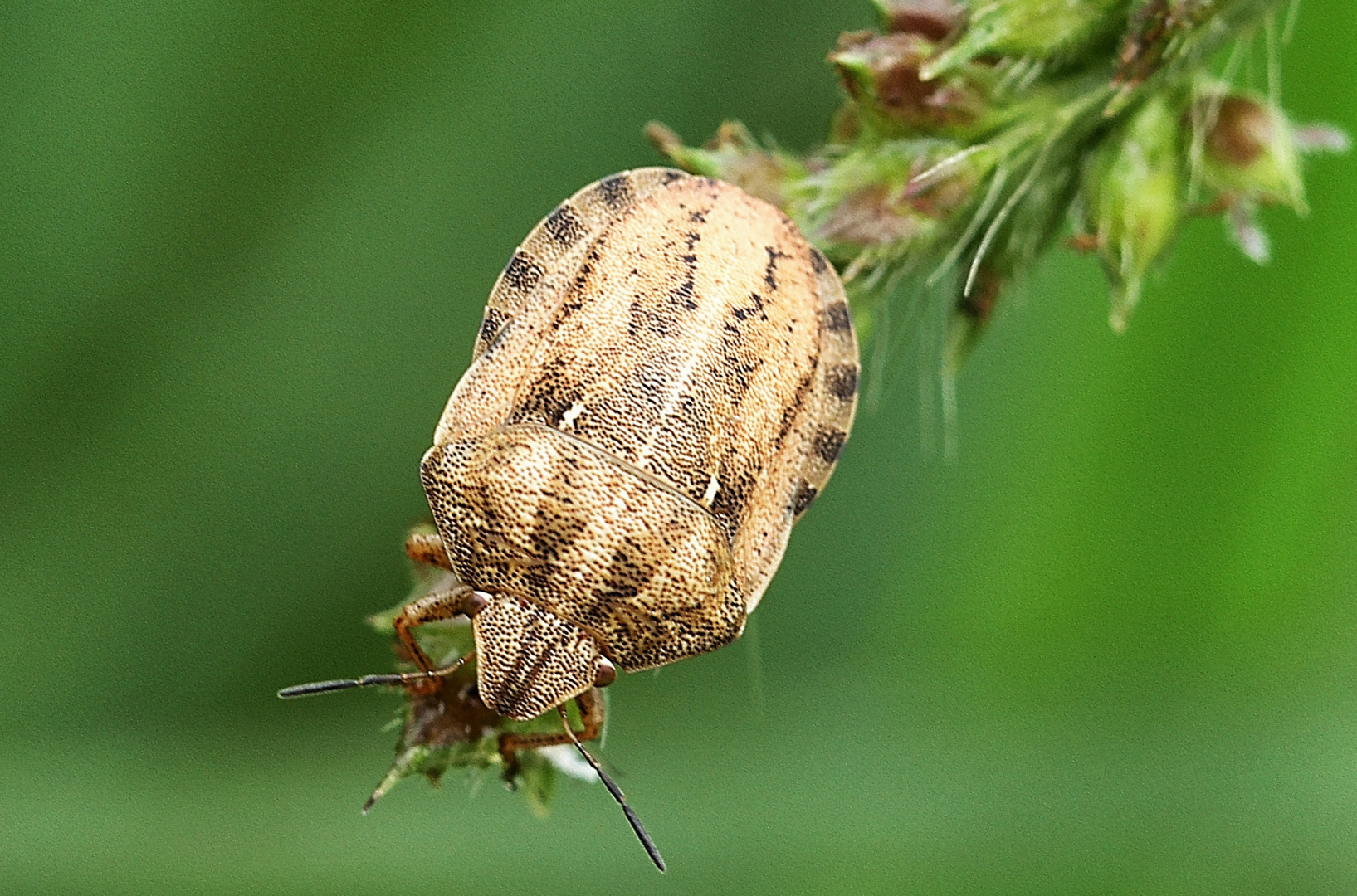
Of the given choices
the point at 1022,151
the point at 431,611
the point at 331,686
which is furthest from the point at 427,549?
the point at 1022,151

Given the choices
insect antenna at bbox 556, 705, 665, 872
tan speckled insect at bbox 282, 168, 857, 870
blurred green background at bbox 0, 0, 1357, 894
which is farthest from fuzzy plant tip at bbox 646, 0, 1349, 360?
insect antenna at bbox 556, 705, 665, 872

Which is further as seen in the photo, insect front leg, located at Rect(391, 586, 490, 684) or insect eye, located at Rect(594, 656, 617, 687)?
insect eye, located at Rect(594, 656, 617, 687)

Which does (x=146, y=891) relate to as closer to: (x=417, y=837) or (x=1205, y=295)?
→ (x=417, y=837)

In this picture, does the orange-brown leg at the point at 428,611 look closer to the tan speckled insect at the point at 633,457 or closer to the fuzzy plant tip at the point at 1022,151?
the tan speckled insect at the point at 633,457

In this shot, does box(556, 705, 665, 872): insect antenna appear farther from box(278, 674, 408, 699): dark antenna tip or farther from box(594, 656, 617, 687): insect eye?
box(278, 674, 408, 699): dark antenna tip

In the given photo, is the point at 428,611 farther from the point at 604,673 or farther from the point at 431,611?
the point at 604,673

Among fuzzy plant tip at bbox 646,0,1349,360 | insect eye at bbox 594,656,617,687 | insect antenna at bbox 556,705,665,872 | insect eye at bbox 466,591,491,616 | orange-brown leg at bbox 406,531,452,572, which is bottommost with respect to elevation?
insect antenna at bbox 556,705,665,872

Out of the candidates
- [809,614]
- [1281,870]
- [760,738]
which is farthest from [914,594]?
[1281,870]
